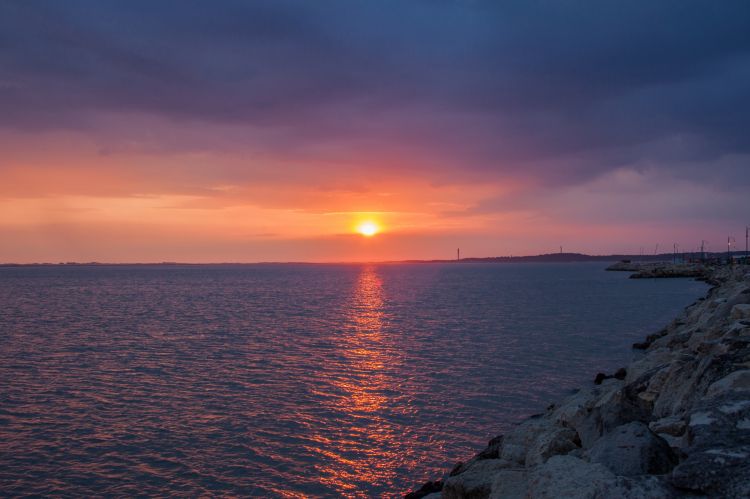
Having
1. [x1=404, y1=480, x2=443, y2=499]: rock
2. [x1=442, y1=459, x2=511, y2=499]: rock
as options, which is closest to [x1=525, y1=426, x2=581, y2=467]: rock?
[x1=442, y1=459, x2=511, y2=499]: rock

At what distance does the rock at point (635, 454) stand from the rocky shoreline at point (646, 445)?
0.01 metres

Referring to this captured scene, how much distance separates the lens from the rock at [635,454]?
21.4ft

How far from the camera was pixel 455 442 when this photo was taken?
52.5 ft

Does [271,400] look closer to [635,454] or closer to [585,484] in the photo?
[635,454]

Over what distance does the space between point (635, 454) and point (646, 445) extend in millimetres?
223

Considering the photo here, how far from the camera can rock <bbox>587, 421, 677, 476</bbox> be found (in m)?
6.53

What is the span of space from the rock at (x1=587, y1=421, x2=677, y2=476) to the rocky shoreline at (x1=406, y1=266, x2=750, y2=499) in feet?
0.04

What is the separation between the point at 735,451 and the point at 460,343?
29.9 m

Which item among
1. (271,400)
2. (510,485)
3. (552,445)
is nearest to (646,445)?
(510,485)

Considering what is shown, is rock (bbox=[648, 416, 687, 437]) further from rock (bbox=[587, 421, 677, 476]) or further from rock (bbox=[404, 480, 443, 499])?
rock (bbox=[404, 480, 443, 499])

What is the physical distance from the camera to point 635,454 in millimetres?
6699

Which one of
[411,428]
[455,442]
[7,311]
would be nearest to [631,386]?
[455,442]

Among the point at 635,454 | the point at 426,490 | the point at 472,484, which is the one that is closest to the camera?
the point at 635,454

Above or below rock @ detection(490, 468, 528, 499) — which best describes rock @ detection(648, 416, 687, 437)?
above
